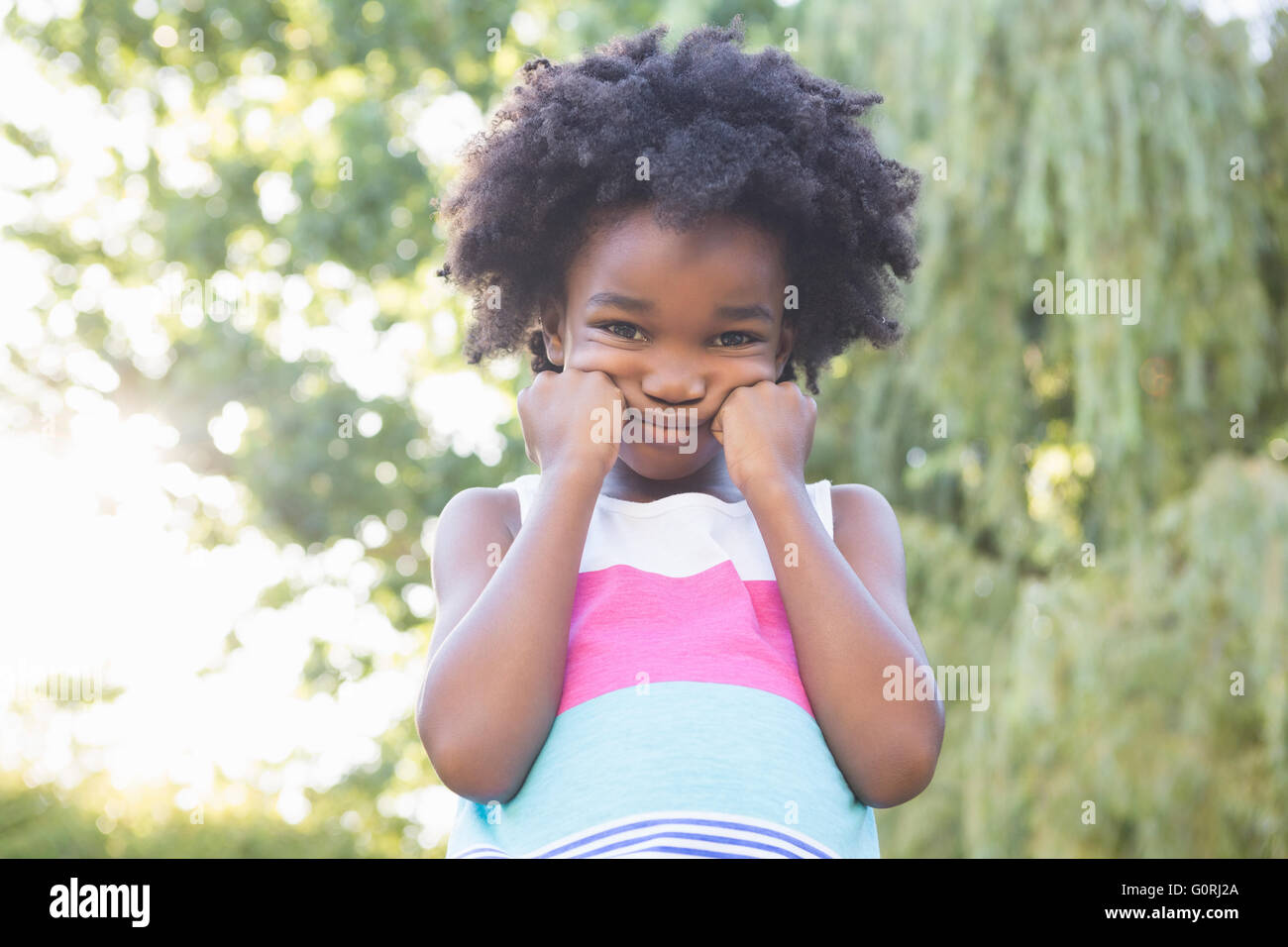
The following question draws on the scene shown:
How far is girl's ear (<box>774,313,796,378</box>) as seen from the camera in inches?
67.1

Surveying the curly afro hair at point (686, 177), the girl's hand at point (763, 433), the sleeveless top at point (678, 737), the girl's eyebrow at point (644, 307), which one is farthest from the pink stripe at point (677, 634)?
the curly afro hair at point (686, 177)

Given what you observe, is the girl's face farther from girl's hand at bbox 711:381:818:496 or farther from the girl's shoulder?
the girl's shoulder

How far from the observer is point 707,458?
1590mm

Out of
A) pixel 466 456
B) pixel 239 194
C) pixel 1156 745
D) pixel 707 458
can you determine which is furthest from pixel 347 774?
pixel 707 458

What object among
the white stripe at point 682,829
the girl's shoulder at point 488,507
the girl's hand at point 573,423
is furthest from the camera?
the girl's shoulder at point 488,507

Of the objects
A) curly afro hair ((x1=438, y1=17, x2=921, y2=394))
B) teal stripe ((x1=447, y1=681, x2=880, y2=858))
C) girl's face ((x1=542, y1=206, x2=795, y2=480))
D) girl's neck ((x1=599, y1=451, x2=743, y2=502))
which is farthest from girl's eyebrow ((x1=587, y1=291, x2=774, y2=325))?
teal stripe ((x1=447, y1=681, x2=880, y2=858))

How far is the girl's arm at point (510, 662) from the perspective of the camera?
1.27 m

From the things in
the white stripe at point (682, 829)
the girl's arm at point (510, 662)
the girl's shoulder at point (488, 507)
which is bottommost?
the white stripe at point (682, 829)

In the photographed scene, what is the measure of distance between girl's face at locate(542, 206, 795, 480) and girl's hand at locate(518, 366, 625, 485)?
0.08ft

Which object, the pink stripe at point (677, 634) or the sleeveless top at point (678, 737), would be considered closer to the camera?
the sleeveless top at point (678, 737)

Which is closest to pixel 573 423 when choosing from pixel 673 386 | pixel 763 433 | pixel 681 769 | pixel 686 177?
pixel 673 386

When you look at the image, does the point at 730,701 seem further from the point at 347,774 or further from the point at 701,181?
the point at 347,774

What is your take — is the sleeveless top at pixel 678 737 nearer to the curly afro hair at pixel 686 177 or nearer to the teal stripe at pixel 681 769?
the teal stripe at pixel 681 769

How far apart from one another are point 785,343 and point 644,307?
1.05ft
